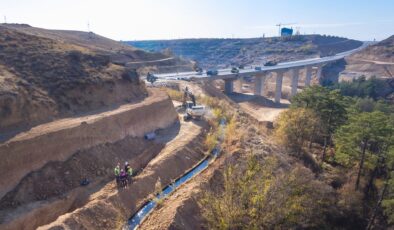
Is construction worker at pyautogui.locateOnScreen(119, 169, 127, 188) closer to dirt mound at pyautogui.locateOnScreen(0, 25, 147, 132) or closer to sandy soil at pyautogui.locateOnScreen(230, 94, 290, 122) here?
dirt mound at pyautogui.locateOnScreen(0, 25, 147, 132)

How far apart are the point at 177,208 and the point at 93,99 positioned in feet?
56.9

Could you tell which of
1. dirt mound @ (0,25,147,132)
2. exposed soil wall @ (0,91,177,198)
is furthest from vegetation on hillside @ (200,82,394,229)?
dirt mound @ (0,25,147,132)

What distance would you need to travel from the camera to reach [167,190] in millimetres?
24109

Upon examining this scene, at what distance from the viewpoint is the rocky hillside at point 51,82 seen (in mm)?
25688

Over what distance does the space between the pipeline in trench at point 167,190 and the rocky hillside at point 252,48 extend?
114 meters

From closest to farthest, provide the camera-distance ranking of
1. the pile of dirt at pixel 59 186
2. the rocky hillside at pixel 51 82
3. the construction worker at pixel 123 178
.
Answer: the pile of dirt at pixel 59 186, the construction worker at pixel 123 178, the rocky hillside at pixel 51 82

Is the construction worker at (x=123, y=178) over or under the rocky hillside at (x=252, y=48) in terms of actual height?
under

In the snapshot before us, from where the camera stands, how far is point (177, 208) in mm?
19906

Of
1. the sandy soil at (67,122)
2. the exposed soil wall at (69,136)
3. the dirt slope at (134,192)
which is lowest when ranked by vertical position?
the dirt slope at (134,192)

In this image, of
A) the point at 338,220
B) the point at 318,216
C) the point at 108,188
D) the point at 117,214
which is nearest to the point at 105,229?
the point at 117,214

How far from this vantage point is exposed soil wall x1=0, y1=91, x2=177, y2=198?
A: 20594 mm

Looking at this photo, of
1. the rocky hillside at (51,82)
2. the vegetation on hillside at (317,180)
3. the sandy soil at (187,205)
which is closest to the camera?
the vegetation on hillside at (317,180)

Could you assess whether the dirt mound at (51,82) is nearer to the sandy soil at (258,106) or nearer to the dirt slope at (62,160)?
the dirt slope at (62,160)

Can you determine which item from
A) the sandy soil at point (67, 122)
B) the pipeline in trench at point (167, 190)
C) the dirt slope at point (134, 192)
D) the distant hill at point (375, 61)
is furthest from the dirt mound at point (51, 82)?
the distant hill at point (375, 61)
